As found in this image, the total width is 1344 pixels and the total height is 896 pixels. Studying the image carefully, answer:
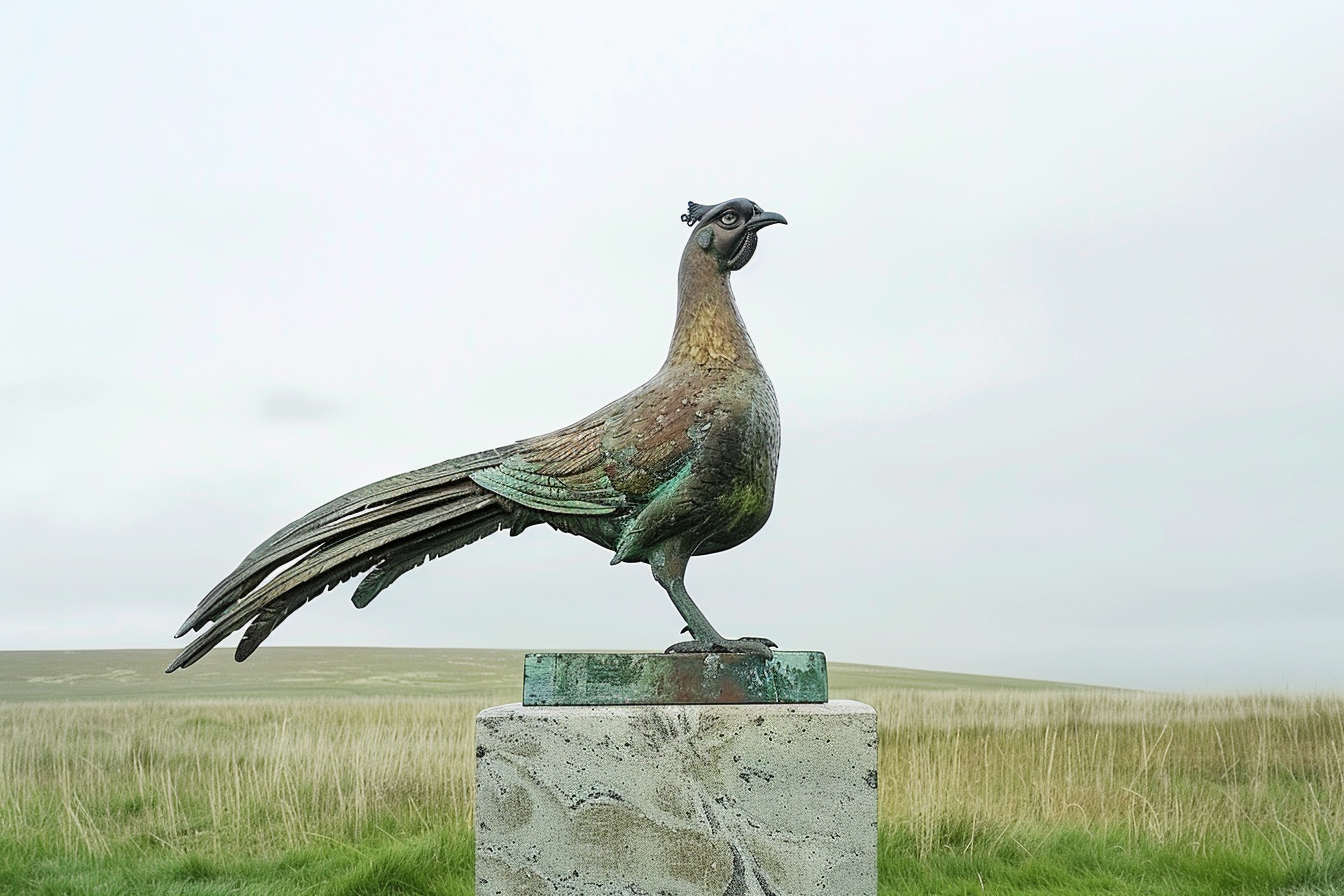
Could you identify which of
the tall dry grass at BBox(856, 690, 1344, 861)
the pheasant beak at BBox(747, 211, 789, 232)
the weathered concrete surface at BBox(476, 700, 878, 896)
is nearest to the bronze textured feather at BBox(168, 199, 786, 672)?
the pheasant beak at BBox(747, 211, 789, 232)

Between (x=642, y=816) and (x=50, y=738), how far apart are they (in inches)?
256

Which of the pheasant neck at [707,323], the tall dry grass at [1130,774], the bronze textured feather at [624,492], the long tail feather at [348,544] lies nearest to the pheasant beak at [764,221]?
the bronze textured feather at [624,492]

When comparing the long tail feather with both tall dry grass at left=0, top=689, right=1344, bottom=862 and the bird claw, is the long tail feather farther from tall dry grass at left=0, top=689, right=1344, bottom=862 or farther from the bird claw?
tall dry grass at left=0, top=689, right=1344, bottom=862

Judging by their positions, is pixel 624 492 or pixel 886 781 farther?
pixel 886 781

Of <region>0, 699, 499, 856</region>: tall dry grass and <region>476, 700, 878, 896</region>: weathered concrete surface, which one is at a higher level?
<region>476, 700, 878, 896</region>: weathered concrete surface

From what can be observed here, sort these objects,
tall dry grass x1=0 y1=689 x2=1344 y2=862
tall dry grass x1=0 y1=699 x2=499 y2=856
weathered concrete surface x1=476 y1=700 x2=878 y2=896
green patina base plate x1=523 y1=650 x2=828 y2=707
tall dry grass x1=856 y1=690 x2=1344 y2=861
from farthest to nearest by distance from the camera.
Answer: tall dry grass x1=0 y1=699 x2=499 y2=856, tall dry grass x1=0 y1=689 x2=1344 y2=862, tall dry grass x1=856 y1=690 x2=1344 y2=861, green patina base plate x1=523 y1=650 x2=828 y2=707, weathered concrete surface x1=476 y1=700 x2=878 y2=896

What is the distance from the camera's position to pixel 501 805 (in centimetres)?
287

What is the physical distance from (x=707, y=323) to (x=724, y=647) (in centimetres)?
106

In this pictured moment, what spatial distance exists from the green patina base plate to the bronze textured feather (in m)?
0.07

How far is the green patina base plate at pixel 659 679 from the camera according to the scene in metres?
2.98

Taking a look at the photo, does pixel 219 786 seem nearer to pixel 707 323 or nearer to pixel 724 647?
pixel 724 647

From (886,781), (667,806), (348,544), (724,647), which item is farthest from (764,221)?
(886,781)

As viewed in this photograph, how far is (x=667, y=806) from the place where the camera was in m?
2.85

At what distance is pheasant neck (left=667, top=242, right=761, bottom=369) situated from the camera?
10.5 ft
